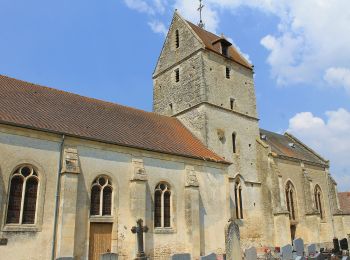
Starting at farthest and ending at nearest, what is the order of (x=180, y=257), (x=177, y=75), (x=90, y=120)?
1. (x=177, y=75)
2. (x=90, y=120)
3. (x=180, y=257)

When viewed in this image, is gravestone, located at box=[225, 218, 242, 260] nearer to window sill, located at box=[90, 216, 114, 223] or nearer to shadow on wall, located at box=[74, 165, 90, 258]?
window sill, located at box=[90, 216, 114, 223]

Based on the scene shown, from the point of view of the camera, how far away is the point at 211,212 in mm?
20906

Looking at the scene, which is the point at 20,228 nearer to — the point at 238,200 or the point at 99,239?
the point at 99,239

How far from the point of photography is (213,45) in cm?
2766

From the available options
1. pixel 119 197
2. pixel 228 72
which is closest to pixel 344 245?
A: pixel 119 197

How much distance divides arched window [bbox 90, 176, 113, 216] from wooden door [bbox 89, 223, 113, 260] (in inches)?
24.0

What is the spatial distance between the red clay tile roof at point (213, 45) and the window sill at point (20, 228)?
17770mm

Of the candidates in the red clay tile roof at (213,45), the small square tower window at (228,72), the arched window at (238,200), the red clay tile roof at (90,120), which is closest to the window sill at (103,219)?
the red clay tile roof at (90,120)

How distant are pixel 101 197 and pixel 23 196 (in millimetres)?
3679

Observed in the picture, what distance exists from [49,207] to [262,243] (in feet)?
51.7

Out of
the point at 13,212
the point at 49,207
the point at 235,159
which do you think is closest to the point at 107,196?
the point at 49,207

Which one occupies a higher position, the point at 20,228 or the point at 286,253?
the point at 20,228

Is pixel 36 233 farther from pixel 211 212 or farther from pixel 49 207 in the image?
pixel 211 212

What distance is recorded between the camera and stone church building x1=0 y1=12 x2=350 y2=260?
14.9 metres
